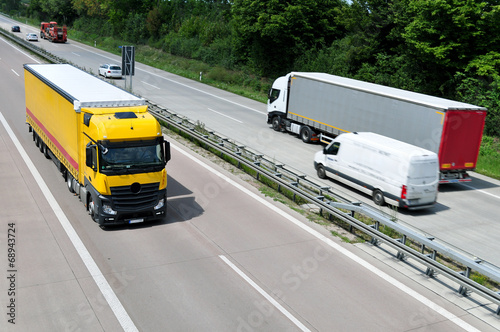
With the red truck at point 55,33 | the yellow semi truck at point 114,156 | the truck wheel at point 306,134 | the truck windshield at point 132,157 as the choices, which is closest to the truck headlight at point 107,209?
the yellow semi truck at point 114,156

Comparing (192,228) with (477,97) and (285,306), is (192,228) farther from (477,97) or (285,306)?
(477,97)

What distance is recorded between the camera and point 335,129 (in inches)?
937

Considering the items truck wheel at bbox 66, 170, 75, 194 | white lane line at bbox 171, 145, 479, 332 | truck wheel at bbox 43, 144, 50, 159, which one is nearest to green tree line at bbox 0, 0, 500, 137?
white lane line at bbox 171, 145, 479, 332

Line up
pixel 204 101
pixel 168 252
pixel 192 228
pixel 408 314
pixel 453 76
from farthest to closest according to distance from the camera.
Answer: pixel 204 101 < pixel 453 76 < pixel 192 228 < pixel 168 252 < pixel 408 314

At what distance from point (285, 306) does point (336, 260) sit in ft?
8.75

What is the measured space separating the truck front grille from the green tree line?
21266mm

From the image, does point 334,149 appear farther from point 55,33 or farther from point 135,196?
point 55,33

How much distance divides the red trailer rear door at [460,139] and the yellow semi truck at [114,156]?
35.3 feet

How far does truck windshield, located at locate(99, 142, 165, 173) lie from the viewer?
12688 millimetres

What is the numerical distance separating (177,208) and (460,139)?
11127 mm

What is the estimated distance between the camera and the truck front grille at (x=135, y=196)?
505 inches

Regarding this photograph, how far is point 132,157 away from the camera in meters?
13.0

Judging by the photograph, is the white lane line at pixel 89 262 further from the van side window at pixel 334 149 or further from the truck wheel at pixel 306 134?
the truck wheel at pixel 306 134

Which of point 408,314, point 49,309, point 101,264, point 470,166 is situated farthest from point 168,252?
point 470,166
